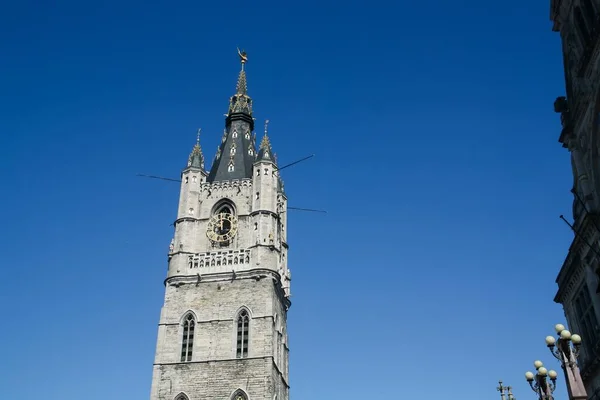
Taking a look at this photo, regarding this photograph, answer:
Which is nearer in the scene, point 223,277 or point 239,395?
point 239,395

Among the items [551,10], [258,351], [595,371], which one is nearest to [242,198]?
[258,351]

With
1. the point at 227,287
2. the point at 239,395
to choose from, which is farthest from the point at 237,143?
the point at 239,395

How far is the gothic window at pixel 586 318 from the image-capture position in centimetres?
2314

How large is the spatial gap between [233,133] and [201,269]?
14490mm

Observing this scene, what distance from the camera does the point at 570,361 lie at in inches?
660

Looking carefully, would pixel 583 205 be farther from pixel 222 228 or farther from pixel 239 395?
pixel 222 228

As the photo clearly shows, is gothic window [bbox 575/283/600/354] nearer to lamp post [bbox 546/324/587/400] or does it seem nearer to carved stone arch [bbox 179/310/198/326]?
lamp post [bbox 546/324/587/400]

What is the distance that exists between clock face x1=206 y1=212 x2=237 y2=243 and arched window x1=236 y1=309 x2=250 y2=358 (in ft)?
20.8

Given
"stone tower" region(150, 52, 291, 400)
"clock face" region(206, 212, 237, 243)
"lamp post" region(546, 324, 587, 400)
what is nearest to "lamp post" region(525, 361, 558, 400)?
"lamp post" region(546, 324, 587, 400)

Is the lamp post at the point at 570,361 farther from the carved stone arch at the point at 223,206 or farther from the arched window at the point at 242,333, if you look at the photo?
the carved stone arch at the point at 223,206

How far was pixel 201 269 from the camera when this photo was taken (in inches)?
1662

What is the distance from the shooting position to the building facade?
2217 centimetres

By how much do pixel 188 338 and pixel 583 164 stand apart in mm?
25577

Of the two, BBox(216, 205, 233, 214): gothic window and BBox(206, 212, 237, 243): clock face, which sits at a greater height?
BBox(216, 205, 233, 214): gothic window
